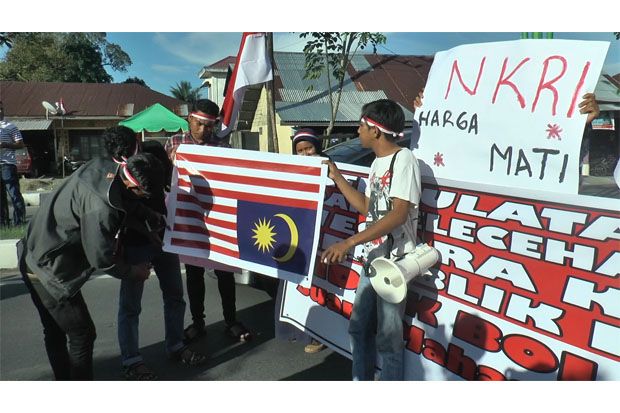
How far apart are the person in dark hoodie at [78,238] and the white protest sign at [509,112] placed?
171cm

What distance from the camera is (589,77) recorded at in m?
2.24

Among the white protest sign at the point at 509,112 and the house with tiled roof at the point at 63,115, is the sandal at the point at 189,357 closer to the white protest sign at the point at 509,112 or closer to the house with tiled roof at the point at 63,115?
the white protest sign at the point at 509,112

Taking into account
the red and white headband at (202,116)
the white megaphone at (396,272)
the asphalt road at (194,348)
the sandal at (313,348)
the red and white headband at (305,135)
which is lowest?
the asphalt road at (194,348)

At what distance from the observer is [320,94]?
17.2 m

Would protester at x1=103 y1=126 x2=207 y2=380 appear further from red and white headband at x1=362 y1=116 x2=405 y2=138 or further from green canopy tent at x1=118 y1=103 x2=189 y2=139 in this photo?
green canopy tent at x1=118 y1=103 x2=189 y2=139

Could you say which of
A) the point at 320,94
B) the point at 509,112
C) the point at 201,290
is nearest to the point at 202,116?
the point at 201,290

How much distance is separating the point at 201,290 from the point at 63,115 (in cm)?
2336

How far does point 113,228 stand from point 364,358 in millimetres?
1548

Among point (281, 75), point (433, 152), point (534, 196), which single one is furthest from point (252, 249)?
point (281, 75)

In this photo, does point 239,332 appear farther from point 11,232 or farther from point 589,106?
point 11,232

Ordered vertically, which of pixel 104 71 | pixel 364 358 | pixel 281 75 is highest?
pixel 104 71

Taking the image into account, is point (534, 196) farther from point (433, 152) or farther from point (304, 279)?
point (304, 279)

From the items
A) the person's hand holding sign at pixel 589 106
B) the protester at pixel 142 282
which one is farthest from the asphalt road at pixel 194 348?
the person's hand holding sign at pixel 589 106

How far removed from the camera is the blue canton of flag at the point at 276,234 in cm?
274
